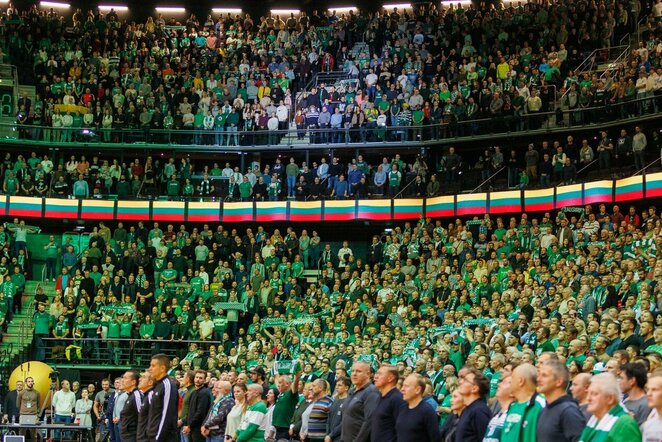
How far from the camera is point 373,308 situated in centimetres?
2789

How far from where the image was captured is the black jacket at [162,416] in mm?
13719

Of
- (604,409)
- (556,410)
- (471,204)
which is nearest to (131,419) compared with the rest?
(556,410)

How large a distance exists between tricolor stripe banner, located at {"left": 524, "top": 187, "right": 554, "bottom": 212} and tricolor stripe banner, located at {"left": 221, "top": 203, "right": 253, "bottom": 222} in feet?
31.3

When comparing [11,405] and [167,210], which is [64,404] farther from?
[167,210]

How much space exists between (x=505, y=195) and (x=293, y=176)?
24.7 ft

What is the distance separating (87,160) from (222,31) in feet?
27.5

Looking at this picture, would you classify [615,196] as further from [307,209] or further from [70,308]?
[70,308]

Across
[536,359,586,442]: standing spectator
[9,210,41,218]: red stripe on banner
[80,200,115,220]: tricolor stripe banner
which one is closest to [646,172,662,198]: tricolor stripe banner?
[80,200,115,220]: tricolor stripe banner

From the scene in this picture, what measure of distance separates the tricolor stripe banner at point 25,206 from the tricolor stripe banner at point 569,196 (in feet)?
55.9

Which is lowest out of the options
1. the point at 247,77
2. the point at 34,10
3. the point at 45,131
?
the point at 45,131

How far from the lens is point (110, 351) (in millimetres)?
30438

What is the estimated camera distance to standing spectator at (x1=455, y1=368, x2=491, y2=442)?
10719mm

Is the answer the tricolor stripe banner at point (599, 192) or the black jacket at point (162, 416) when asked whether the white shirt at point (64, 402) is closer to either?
the black jacket at point (162, 416)

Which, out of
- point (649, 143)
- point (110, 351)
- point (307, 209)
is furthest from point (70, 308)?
point (649, 143)
